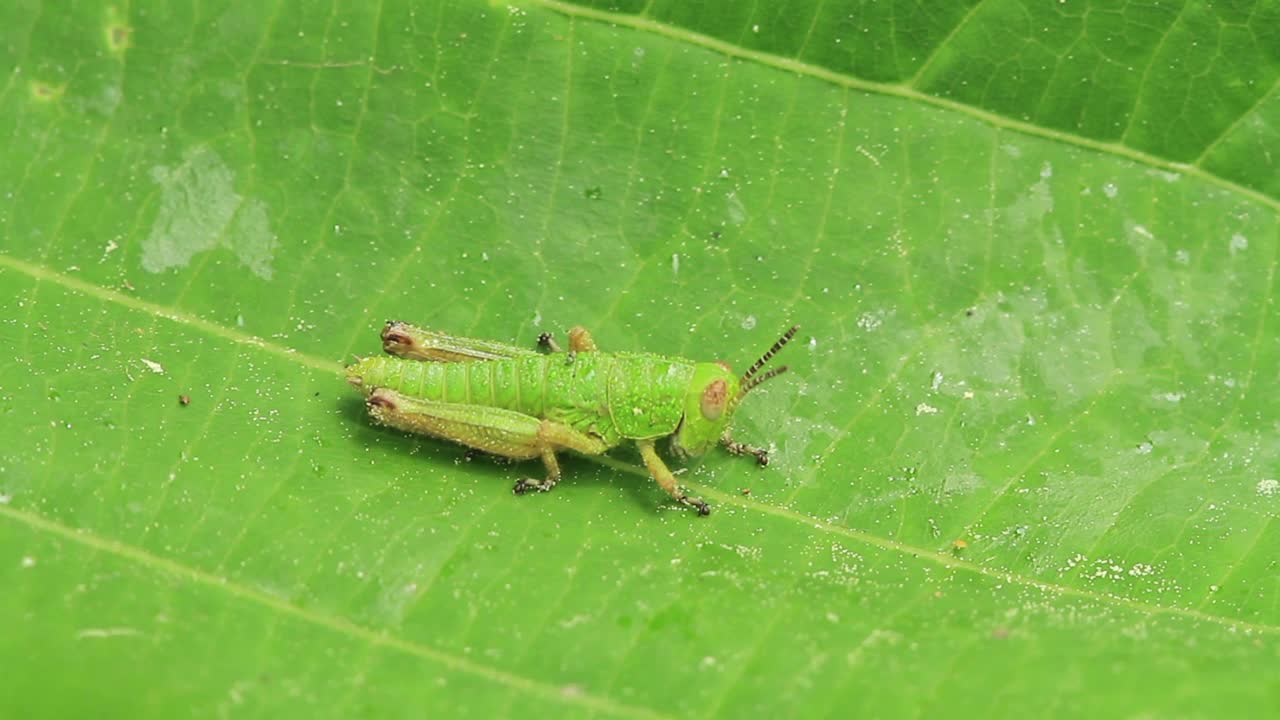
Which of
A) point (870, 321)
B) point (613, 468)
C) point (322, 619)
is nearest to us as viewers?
point (322, 619)

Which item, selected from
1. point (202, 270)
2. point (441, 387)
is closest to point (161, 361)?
point (202, 270)

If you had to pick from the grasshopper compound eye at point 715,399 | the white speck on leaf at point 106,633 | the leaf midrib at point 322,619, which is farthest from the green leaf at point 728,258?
the white speck on leaf at point 106,633

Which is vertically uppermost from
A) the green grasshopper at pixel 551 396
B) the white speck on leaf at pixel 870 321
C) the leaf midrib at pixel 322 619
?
the white speck on leaf at pixel 870 321

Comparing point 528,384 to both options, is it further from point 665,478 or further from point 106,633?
point 106,633

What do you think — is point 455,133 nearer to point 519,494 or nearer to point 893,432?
point 519,494

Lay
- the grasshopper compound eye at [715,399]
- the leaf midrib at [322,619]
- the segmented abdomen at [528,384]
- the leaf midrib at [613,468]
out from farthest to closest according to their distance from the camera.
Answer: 1. the segmented abdomen at [528,384]
2. the grasshopper compound eye at [715,399]
3. the leaf midrib at [613,468]
4. the leaf midrib at [322,619]

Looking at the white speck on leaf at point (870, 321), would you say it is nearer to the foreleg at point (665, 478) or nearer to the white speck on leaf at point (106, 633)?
the foreleg at point (665, 478)

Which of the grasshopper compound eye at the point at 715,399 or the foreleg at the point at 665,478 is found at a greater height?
the grasshopper compound eye at the point at 715,399

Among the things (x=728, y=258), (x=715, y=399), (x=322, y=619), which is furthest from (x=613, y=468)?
(x=322, y=619)
